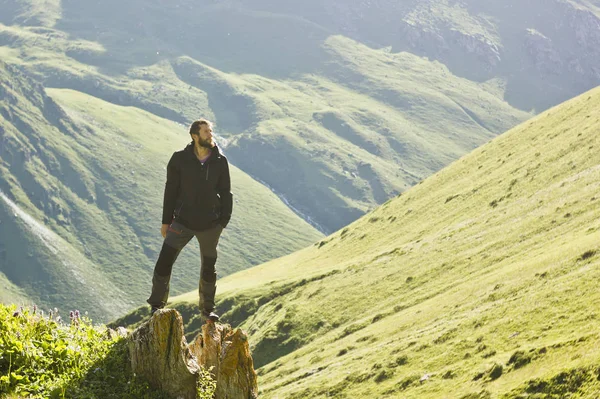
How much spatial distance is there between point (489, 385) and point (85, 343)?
2489 cm

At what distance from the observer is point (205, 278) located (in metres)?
19.8

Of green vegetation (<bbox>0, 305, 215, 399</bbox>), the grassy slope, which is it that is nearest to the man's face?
green vegetation (<bbox>0, 305, 215, 399</bbox>)

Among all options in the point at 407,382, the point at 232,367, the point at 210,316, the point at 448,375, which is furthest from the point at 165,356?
the point at 407,382

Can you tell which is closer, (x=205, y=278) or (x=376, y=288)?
(x=205, y=278)

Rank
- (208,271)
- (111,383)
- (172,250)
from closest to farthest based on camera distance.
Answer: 1. (111,383)
2. (172,250)
3. (208,271)

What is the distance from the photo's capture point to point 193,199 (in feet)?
60.3

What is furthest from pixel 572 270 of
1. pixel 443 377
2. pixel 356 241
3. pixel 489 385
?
pixel 356 241

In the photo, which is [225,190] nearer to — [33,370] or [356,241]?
[33,370]

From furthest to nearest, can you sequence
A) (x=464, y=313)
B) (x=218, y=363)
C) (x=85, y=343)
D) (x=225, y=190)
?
(x=464, y=313), (x=225, y=190), (x=218, y=363), (x=85, y=343)

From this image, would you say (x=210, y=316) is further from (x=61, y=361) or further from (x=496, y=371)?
(x=496, y=371)

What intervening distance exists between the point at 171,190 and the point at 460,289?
164ft

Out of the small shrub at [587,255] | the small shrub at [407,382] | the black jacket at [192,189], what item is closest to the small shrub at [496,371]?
the small shrub at [407,382]

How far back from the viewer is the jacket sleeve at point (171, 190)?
59.8 ft

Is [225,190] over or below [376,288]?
over
